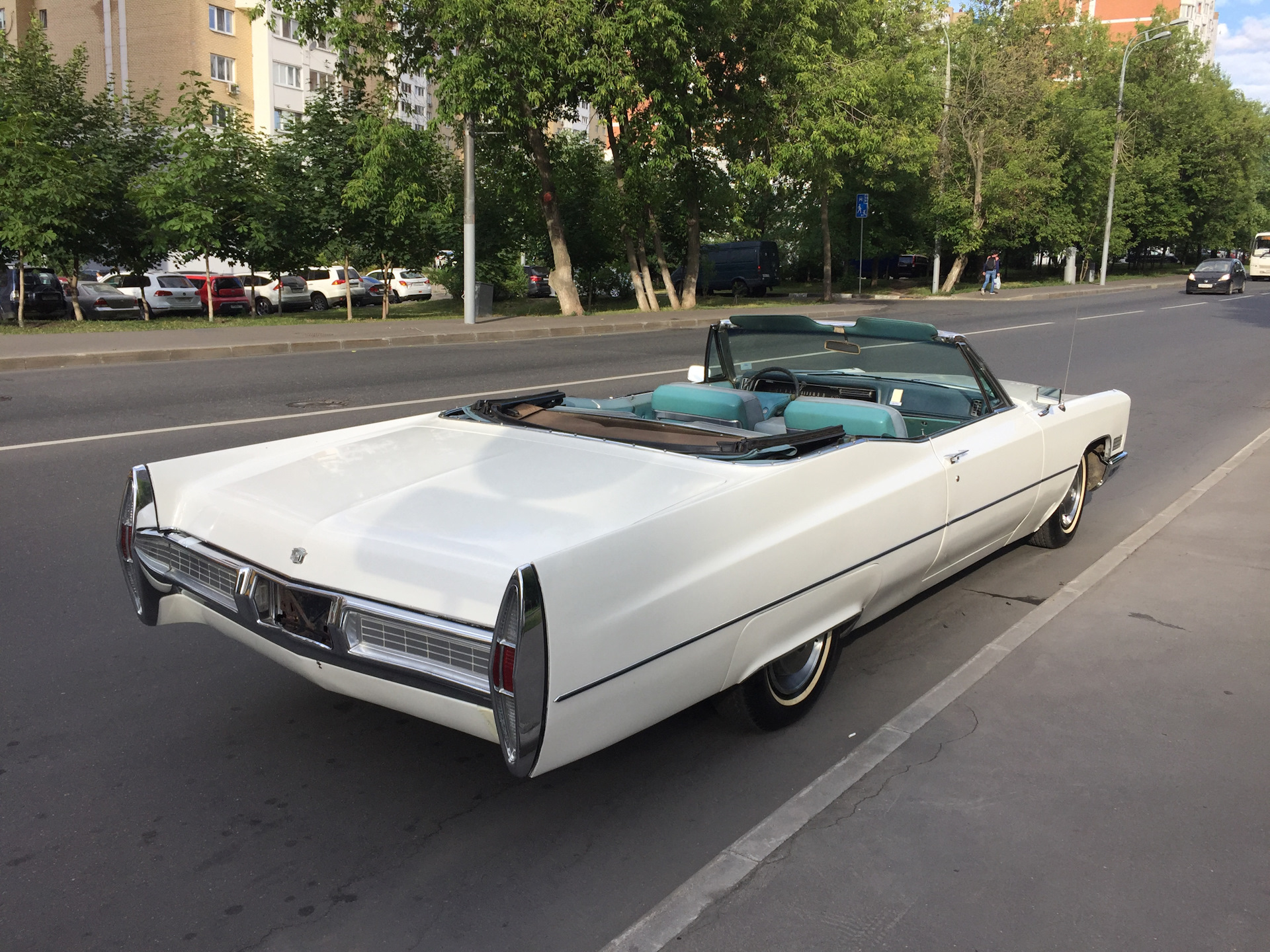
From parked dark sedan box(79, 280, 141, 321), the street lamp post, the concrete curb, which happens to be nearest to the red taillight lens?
the concrete curb

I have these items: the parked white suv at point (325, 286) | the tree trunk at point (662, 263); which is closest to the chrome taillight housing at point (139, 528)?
the tree trunk at point (662, 263)

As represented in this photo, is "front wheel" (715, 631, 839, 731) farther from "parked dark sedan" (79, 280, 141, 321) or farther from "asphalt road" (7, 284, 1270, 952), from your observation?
"parked dark sedan" (79, 280, 141, 321)

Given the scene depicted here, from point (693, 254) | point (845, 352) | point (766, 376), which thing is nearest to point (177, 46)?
point (693, 254)

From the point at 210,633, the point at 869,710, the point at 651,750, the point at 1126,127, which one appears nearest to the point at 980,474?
the point at 869,710

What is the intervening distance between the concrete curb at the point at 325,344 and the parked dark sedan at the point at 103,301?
10788 millimetres

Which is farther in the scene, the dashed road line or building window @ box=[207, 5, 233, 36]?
building window @ box=[207, 5, 233, 36]

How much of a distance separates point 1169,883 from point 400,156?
22372 mm

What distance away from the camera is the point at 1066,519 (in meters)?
6.10

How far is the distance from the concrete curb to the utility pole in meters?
1.18

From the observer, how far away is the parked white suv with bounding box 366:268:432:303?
129 feet

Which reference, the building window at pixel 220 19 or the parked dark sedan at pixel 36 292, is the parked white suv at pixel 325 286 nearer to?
the parked dark sedan at pixel 36 292

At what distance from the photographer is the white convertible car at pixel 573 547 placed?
2.74 metres

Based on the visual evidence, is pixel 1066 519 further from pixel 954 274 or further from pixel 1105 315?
pixel 954 274

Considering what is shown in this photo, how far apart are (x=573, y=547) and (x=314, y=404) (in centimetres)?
904
